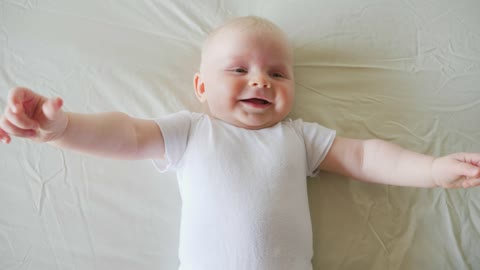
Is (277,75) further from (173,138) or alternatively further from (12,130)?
(12,130)

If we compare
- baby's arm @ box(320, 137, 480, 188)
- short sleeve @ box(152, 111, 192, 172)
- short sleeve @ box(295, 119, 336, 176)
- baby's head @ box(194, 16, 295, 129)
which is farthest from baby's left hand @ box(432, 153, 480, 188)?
short sleeve @ box(152, 111, 192, 172)

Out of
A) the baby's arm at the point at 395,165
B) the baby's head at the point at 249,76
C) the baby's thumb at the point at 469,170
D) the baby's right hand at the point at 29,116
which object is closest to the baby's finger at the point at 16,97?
the baby's right hand at the point at 29,116

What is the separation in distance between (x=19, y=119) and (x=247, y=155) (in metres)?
0.45

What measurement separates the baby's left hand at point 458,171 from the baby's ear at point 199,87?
578mm

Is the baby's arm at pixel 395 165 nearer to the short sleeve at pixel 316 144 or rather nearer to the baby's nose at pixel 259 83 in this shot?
the short sleeve at pixel 316 144

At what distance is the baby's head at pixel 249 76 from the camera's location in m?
0.84

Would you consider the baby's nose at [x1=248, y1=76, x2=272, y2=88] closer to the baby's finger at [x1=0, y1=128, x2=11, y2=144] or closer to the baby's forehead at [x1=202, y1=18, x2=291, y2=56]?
the baby's forehead at [x1=202, y1=18, x2=291, y2=56]

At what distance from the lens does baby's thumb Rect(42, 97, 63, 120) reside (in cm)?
55

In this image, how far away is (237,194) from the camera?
2.49 ft

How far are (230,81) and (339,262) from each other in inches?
21.0

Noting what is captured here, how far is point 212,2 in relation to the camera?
1.10 m

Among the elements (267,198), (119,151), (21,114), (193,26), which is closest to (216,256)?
(267,198)

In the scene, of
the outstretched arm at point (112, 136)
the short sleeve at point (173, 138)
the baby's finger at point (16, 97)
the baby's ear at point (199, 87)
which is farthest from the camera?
the baby's ear at point (199, 87)

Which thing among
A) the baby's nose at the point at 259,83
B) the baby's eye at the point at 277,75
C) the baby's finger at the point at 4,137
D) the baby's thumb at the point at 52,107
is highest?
the baby's eye at the point at 277,75
